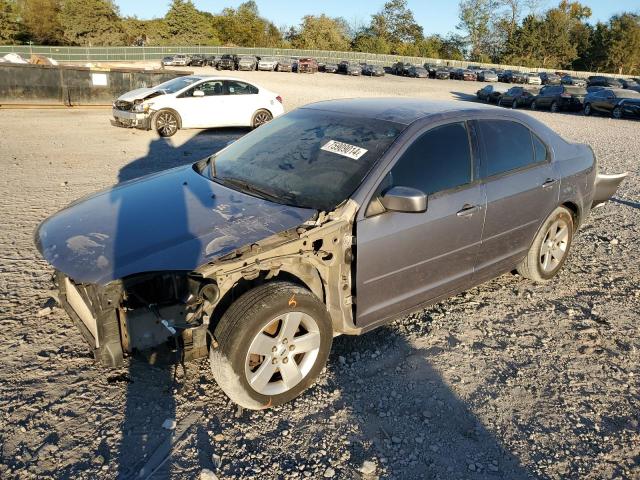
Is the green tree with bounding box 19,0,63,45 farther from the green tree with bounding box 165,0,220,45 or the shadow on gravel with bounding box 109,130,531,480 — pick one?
the shadow on gravel with bounding box 109,130,531,480

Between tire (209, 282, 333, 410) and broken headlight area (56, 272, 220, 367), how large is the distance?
152mm

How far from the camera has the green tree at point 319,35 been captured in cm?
9044

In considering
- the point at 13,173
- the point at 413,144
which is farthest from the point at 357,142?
the point at 13,173

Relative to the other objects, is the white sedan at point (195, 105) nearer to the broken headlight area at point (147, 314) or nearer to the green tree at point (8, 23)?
the broken headlight area at point (147, 314)

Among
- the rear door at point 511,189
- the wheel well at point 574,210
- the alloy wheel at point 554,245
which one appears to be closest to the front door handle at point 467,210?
the rear door at point 511,189

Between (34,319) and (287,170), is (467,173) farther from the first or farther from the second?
(34,319)

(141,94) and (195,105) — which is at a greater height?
(141,94)

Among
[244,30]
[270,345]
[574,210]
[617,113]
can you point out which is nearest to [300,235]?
[270,345]

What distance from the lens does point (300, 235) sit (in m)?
3.12

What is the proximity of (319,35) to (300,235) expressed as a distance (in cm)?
9468

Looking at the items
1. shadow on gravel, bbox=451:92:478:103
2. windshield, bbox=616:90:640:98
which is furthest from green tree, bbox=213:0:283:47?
windshield, bbox=616:90:640:98

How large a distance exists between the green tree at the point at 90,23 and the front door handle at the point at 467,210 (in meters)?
81.4

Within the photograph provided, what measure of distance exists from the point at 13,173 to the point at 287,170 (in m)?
6.96

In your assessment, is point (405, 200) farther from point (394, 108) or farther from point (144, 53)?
point (144, 53)
